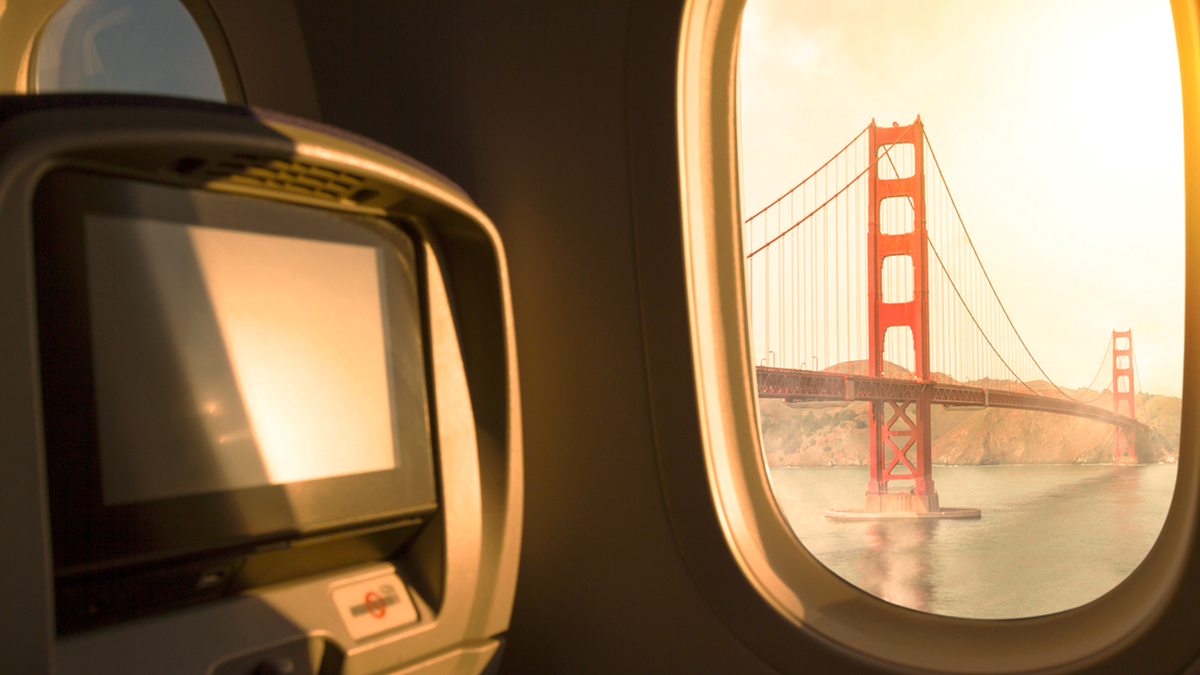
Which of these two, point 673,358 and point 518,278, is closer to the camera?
point 673,358

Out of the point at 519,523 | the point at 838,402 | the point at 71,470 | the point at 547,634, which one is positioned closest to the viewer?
the point at 71,470

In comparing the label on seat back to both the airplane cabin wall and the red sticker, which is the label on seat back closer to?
the red sticker

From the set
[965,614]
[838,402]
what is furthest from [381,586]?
[838,402]

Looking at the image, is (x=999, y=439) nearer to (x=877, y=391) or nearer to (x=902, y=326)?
(x=877, y=391)

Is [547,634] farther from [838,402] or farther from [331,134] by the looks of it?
[838,402]

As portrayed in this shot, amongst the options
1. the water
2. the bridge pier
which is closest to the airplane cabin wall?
the water

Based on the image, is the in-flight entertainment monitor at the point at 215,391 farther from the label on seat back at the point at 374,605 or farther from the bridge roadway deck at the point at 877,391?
the bridge roadway deck at the point at 877,391

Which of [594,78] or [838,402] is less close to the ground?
[594,78]

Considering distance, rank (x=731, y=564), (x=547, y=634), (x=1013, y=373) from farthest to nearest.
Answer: (x=1013, y=373) → (x=547, y=634) → (x=731, y=564)
